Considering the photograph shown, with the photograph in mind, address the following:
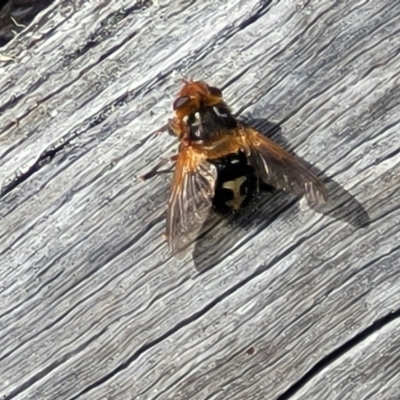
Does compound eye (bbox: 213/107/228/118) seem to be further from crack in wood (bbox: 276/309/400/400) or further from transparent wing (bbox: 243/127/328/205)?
crack in wood (bbox: 276/309/400/400)

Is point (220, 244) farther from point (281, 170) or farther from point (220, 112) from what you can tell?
point (220, 112)

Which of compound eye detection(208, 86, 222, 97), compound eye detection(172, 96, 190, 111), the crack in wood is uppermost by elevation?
compound eye detection(172, 96, 190, 111)

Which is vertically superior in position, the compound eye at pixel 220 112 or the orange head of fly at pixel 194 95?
the orange head of fly at pixel 194 95

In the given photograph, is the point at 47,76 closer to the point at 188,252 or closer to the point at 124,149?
the point at 124,149

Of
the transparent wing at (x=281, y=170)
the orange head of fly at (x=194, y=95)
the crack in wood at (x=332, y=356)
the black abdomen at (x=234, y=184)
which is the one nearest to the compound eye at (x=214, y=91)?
the orange head of fly at (x=194, y=95)

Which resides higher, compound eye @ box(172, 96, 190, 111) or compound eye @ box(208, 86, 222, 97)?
compound eye @ box(172, 96, 190, 111)

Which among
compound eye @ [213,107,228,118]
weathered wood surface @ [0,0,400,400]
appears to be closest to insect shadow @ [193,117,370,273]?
weathered wood surface @ [0,0,400,400]

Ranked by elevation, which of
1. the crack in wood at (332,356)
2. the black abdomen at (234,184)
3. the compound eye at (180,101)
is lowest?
the crack in wood at (332,356)

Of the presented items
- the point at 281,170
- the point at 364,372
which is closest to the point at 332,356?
the point at 364,372

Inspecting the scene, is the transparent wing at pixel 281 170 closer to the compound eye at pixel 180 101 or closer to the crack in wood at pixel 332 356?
the compound eye at pixel 180 101
